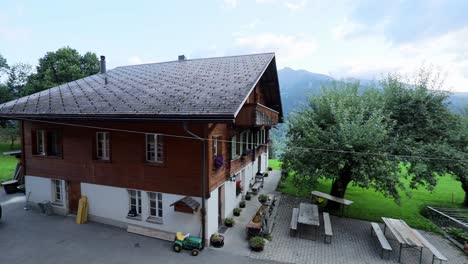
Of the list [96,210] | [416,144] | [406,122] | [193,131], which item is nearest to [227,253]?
[193,131]

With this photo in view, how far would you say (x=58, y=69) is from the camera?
30.0 meters

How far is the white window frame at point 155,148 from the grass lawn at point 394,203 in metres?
7.41

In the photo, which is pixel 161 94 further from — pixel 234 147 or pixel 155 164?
pixel 234 147

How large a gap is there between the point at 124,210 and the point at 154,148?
336cm

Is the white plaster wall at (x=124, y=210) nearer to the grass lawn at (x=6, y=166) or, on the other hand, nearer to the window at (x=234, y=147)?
the window at (x=234, y=147)

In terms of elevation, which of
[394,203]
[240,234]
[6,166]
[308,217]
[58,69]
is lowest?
[394,203]

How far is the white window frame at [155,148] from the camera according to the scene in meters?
10.4

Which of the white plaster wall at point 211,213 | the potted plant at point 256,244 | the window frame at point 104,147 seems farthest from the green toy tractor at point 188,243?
the window frame at point 104,147

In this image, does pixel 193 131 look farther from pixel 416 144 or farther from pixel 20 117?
pixel 416 144

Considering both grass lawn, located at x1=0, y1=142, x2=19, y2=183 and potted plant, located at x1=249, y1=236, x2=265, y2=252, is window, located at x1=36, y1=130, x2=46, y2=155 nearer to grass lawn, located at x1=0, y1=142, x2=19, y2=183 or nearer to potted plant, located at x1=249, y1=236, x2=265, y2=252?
grass lawn, located at x1=0, y1=142, x2=19, y2=183

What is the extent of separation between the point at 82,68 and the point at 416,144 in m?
36.4

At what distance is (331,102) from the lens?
13758 mm

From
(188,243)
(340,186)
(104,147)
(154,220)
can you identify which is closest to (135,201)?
(154,220)

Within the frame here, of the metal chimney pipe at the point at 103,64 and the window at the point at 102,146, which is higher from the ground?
the metal chimney pipe at the point at 103,64
